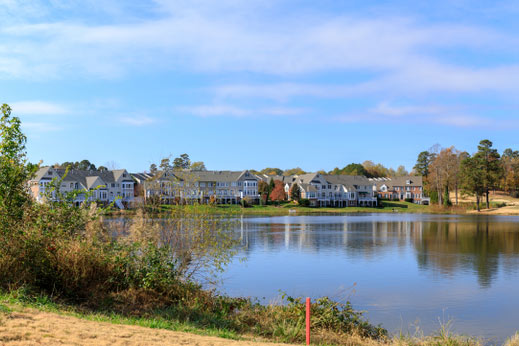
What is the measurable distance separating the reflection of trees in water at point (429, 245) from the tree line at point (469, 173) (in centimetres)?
4762

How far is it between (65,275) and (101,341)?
5420mm

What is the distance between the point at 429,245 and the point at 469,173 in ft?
206

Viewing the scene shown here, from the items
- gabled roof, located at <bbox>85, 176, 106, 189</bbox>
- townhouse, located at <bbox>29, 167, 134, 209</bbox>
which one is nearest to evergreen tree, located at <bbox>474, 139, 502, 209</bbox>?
townhouse, located at <bbox>29, 167, 134, 209</bbox>

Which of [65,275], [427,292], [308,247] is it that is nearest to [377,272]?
[427,292]

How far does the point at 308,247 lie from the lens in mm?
35875

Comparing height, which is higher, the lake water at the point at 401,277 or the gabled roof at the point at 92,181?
the gabled roof at the point at 92,181

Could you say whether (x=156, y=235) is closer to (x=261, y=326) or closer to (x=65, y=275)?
(x=65, y=275)

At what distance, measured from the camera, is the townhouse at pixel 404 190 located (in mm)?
132375

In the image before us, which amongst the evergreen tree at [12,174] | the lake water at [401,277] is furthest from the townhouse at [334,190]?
the evergreen tree at [12,174]

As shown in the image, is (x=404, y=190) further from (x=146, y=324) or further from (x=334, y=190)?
(x=146, y=324)

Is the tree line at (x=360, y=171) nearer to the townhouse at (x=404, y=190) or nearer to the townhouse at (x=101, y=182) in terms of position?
the townhouse at (x=404, y=190)

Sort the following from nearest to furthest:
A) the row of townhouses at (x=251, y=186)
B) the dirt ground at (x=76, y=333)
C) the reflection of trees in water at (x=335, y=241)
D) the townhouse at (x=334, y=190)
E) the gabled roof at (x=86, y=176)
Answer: the dirt ground at (x=76, y=333), the reflection of trees in water at (x=335, y=241), the gabled roof at (x=86, y=176), the row of townhouses at (x=251, y=186), the townhouse at (x=334, y=190)

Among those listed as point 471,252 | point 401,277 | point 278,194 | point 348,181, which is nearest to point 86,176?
point 278,194

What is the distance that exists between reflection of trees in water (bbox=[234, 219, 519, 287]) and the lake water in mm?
64
